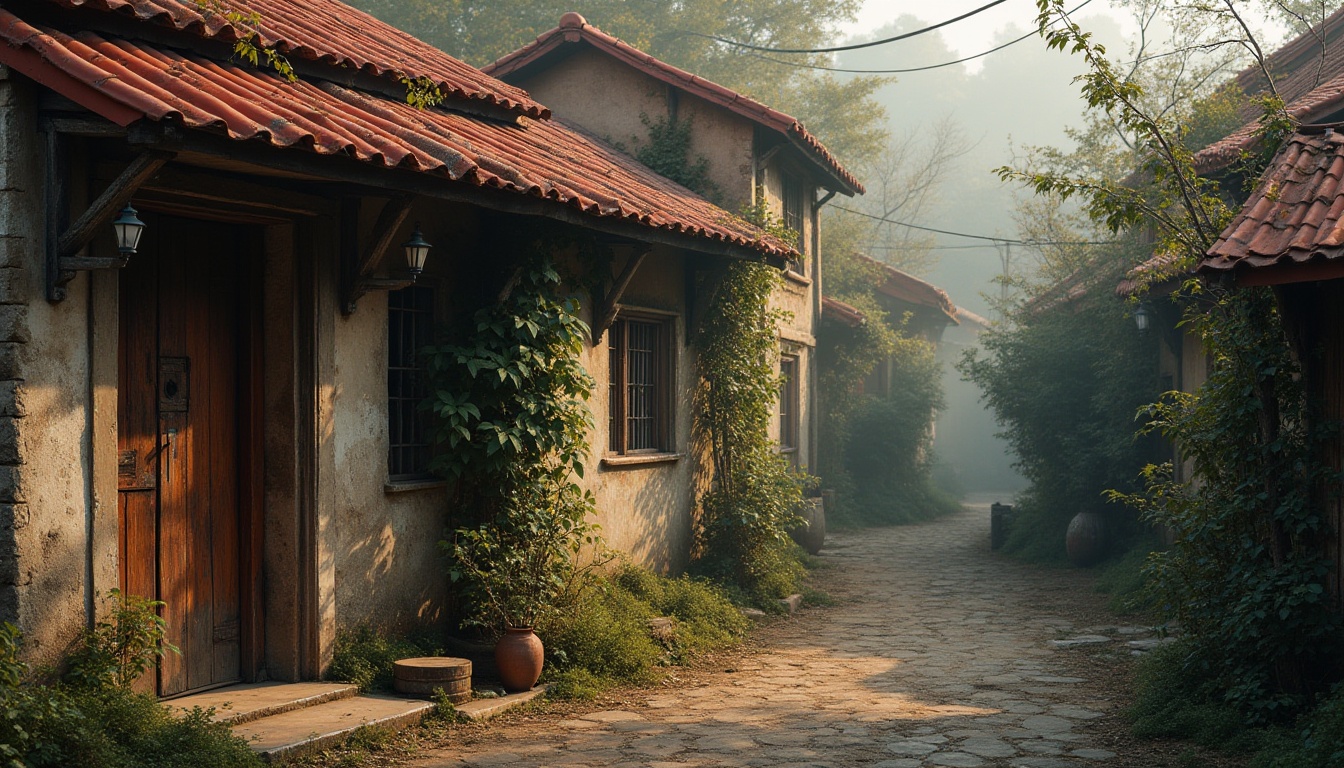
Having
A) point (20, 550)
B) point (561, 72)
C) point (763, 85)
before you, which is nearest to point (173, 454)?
point (20, 550)

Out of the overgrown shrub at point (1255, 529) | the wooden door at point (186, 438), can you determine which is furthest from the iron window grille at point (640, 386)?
the overgrown shrub at point (1255, 529)

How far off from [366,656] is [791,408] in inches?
439

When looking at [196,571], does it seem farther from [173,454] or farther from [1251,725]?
[1251,725]

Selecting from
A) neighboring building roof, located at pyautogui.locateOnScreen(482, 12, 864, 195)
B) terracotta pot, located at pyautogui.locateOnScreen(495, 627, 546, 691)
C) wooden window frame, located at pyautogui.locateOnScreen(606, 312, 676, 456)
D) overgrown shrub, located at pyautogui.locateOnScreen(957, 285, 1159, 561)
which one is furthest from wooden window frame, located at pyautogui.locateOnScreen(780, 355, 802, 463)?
terracotta pot, located at pyautogui.locateOnScreen(495, 627, 546, 691)

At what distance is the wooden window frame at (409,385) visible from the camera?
7.59 m

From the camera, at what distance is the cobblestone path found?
609 cm

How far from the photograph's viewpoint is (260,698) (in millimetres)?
6191

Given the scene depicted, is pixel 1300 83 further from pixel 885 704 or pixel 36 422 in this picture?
pixel 36 422

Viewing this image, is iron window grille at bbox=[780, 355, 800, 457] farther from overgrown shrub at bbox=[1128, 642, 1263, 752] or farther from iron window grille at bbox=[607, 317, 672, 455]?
overgrown shrub at bbox=[1128, 642, 1263, 752]

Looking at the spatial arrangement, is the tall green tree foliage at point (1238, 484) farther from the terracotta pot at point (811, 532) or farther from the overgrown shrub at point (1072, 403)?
the terracotta pot at point (811, 532)

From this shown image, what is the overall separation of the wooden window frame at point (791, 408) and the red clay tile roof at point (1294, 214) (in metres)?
A: 10.1

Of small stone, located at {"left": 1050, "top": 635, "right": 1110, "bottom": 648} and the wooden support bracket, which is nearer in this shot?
the wooden support bracket

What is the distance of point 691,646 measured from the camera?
9.06 metres

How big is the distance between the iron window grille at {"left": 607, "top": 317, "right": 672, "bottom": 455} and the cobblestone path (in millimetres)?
2154
